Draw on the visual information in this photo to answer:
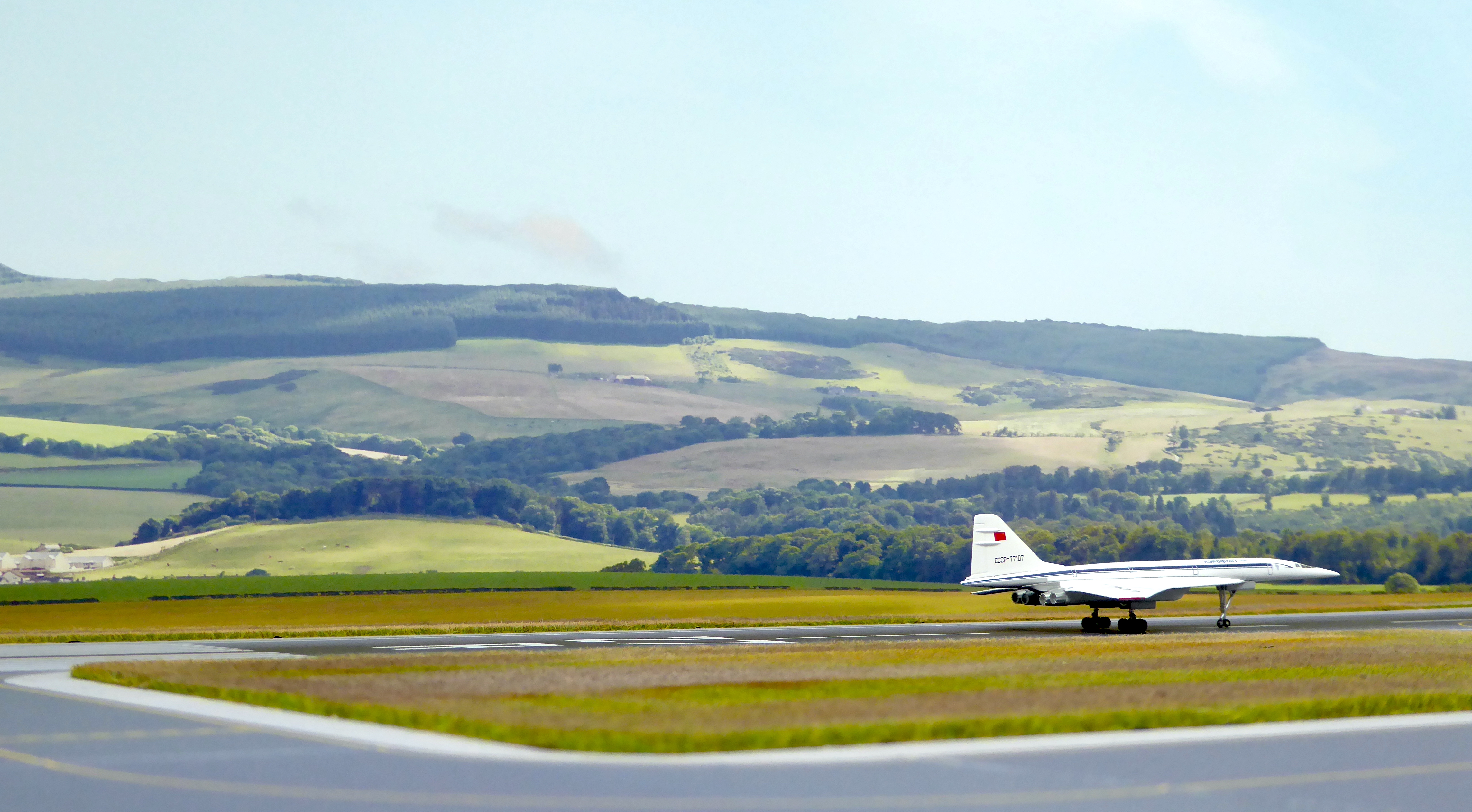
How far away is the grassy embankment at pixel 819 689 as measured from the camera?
24812 millimetres

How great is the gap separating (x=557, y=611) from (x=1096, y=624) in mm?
37673

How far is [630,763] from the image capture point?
70.0ft

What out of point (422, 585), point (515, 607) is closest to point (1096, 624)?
point (515, 607)

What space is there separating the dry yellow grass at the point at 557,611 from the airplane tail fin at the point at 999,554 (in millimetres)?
5791

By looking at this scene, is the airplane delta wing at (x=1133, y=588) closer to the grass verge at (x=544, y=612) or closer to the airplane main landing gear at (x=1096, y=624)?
the airplane main landing gear at (x=1096, y=624)

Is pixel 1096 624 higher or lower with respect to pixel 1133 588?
lower

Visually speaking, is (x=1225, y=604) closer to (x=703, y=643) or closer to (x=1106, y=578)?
(x=1106, y=578)

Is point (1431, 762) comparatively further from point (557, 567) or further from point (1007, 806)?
point (557, 567)

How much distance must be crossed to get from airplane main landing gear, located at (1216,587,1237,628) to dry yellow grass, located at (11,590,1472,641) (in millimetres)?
11831

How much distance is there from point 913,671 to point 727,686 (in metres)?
6.22

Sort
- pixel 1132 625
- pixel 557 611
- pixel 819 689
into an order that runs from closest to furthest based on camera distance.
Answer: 1. pixel 819 689
2. pixel 1132 625
3. pixel 557 611

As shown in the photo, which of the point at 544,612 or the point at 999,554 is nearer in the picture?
the point at 999,554

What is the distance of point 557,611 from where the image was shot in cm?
9081

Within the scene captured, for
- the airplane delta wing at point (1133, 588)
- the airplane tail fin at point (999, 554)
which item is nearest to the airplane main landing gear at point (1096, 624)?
the airplane delta wing at point (1133, 588)
